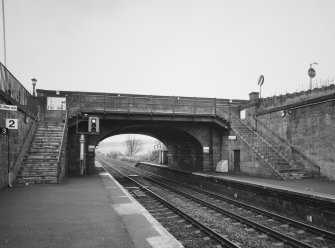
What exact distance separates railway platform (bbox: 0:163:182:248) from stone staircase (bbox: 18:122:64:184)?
2.92 meters

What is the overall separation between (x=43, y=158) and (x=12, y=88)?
3.80 m

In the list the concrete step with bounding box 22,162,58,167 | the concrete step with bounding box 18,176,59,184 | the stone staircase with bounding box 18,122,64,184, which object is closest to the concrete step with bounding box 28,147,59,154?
the stone staircase with bounding box 18,122,64,184

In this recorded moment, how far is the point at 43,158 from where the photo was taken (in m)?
14.9

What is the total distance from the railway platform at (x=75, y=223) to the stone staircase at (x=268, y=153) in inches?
364

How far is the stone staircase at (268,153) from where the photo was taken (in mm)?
15602

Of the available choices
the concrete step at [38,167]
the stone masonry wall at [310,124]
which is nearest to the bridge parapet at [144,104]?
the stone masonry wall at [310,124]

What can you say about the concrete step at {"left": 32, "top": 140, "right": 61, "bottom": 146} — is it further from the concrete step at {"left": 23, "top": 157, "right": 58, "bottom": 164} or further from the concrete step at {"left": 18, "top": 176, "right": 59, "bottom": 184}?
the concrete step at {"left": 18, "top": 176, "right": 59, "bottom": 184}

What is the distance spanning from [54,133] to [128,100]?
6.43m

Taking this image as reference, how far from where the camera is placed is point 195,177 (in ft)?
70.5

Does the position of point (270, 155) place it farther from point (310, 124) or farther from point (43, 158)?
point (43, 158)

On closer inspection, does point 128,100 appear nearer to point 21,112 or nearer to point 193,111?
point 193,111

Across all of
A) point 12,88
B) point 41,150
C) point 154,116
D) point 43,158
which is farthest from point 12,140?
point 154,116

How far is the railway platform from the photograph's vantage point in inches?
216

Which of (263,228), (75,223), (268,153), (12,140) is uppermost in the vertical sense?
(12,140)
